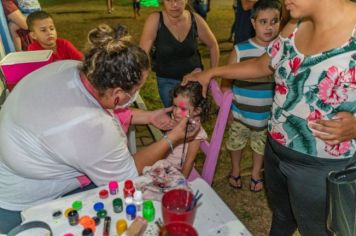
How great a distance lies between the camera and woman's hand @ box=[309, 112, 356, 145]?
53.4 inches

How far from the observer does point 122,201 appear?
4.81 feet

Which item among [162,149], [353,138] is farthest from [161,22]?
[353,138]

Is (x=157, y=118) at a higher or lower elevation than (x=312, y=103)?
lower

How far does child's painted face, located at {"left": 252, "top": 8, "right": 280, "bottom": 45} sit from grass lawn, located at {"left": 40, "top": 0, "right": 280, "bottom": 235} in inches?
48.3

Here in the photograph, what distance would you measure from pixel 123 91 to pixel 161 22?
1.26 metres

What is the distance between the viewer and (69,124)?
4.75 ft

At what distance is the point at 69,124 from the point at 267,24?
1532 millimetres

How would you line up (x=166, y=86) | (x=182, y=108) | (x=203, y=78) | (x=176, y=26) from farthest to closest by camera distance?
(x=166, y=86) < (x=176, y=26) < (x=182, y=108) < (x=203, y=78)

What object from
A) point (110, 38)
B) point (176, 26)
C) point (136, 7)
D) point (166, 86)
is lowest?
point (136, 7)

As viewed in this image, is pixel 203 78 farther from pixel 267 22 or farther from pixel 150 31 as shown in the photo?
pixel 150 31

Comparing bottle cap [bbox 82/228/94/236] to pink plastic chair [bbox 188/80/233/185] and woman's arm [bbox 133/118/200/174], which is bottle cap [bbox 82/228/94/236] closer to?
woman's arm [bbox 133/118/200/174]

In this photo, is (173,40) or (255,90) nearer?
(255,90)

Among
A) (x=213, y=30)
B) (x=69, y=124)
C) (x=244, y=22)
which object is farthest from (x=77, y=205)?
(x=213, y=30)

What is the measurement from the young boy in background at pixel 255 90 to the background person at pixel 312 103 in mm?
685
